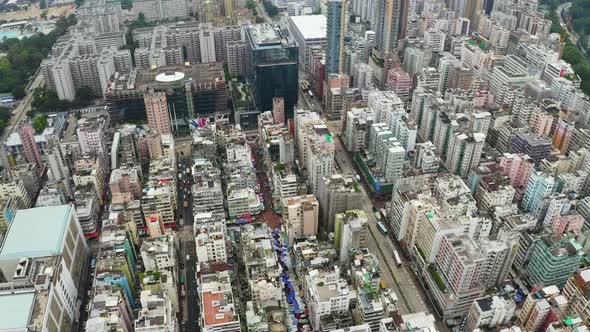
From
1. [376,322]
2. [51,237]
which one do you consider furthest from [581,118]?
[51,237]

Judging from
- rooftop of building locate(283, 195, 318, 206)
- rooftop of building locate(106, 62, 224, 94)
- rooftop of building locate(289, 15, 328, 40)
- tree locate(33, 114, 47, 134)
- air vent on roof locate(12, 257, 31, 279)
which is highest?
rooftop of building locate(289, 15, 328, 40)

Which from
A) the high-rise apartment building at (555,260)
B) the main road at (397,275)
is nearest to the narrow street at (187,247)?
the main road at (397,275)

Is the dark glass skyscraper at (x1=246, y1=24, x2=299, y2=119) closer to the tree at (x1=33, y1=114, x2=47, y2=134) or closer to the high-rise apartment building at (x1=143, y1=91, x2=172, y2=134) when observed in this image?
the high-rise apartment building at (x1=143, y1=91, x2=172, y2=134)

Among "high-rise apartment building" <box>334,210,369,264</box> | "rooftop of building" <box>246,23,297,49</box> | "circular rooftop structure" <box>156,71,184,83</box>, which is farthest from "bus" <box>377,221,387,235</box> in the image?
"circular rooftop structure" <box>156,71,184,83</box>

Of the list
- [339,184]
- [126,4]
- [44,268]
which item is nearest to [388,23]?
[339,184]

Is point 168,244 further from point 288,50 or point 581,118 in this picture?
point 581,118

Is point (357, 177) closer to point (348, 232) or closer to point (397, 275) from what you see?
point (397, 275)

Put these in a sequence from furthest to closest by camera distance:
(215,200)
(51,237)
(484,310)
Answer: (215,200) < (51,237) < (484,310)
